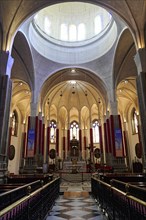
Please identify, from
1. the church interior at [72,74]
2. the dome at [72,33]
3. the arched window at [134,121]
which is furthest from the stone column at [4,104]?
the arched window at [134,121]

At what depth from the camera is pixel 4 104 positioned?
759 cm

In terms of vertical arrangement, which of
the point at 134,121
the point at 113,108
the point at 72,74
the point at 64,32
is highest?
the point at 64,32

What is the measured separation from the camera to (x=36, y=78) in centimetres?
1597

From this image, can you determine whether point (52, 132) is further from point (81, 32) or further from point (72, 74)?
point (81, 32)

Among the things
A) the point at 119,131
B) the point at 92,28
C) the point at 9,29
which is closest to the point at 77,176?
the point at 119,131

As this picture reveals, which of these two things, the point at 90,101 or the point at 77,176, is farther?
the point at 90,101

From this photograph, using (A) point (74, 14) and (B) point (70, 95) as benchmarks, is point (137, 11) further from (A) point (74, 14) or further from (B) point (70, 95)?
(B) point (70, 95)

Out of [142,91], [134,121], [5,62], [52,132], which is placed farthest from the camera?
[52,132]

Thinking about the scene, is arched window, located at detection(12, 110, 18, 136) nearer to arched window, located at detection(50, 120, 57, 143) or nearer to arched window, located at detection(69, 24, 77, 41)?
arched window, located at detection(50, 120, 57, 143)

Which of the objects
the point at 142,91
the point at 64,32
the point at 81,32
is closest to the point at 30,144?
the point at 142,91

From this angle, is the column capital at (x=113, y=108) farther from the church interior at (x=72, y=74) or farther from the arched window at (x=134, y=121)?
the arched window at (x=134, y=121)

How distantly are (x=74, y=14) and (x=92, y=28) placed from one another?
2.57 meters

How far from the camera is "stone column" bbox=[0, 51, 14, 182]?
7.19 m

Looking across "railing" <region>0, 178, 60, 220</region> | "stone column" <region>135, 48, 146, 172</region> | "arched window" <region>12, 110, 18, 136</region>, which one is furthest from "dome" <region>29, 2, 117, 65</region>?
"railing" <region>0, 178, 60, 220</region>
